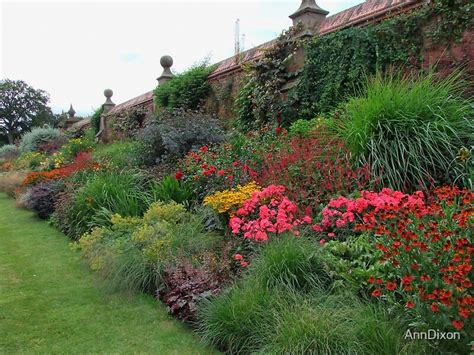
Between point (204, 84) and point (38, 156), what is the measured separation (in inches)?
294

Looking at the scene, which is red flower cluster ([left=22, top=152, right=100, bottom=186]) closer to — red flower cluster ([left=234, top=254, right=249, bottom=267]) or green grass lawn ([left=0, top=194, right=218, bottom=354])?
green grass lawn ([left=0, top=194, right=218, bottom=354])

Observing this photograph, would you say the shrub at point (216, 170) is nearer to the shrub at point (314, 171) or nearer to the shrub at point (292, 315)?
the shrub at point (314, 171)

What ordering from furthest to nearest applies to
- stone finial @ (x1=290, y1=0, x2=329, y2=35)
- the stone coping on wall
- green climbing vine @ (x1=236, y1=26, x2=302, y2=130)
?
green climbing vine @ (x1=236, y1=26, x2=302, y2=130)
stone finial @ (x1=290, y1=0, x2=329, y2=35)
the stone coping on wall

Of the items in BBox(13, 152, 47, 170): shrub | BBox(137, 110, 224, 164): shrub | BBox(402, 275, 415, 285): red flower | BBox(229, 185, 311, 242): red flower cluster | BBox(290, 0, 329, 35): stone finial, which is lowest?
BBox(402, 275, 415, 285): red flower

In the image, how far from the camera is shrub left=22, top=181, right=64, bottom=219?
308 inches

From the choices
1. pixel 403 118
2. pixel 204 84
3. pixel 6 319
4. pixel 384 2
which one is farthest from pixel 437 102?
pixel 204 84

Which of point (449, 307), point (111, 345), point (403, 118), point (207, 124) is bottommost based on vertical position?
point (111, 345)

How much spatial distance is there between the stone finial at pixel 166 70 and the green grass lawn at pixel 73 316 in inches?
329

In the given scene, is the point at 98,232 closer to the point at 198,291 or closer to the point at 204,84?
the point at 198,291

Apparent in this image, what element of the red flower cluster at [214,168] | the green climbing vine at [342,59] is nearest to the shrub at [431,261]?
the red flower cluster at [214,168]

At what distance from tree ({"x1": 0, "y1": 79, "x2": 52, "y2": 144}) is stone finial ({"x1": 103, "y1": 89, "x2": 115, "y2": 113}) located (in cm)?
3193

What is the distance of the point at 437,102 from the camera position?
4.40 m

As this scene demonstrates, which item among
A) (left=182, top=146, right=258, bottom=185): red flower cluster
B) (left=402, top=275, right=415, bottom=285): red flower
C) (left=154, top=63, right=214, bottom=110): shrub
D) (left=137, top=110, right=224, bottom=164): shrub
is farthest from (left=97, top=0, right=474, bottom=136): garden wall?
(left=402, top=275, right=415, bottom=285): red flower

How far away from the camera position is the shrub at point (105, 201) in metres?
5.71
